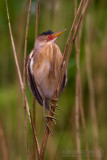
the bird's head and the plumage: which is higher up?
the bird's head

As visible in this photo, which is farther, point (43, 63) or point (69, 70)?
point (69, 70)

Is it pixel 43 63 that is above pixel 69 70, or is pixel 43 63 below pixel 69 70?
above

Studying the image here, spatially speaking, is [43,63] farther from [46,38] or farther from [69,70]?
[69,70]

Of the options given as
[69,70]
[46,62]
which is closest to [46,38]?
[46,62]

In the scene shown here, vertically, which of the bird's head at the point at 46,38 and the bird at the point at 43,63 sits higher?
the bird's head at the point at 46,38

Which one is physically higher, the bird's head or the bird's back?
the bird's head

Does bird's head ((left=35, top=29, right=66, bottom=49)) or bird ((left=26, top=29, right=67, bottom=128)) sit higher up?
bird's head ((left=35, top=29, right=66, bottom=49))

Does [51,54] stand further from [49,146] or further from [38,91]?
[49,146]

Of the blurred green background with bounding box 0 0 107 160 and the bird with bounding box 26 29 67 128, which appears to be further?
the blurred green background with bounding box 0 0 107 160

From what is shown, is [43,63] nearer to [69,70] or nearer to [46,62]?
[46,62]

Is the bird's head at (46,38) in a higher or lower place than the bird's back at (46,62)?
higher

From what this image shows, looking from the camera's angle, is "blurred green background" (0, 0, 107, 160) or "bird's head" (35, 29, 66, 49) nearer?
"bird's head" (35, 29, 66, 49)

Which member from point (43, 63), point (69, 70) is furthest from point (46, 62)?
point (69, 70)

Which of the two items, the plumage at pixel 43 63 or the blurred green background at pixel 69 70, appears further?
the blurred green background at pixel 69 70
